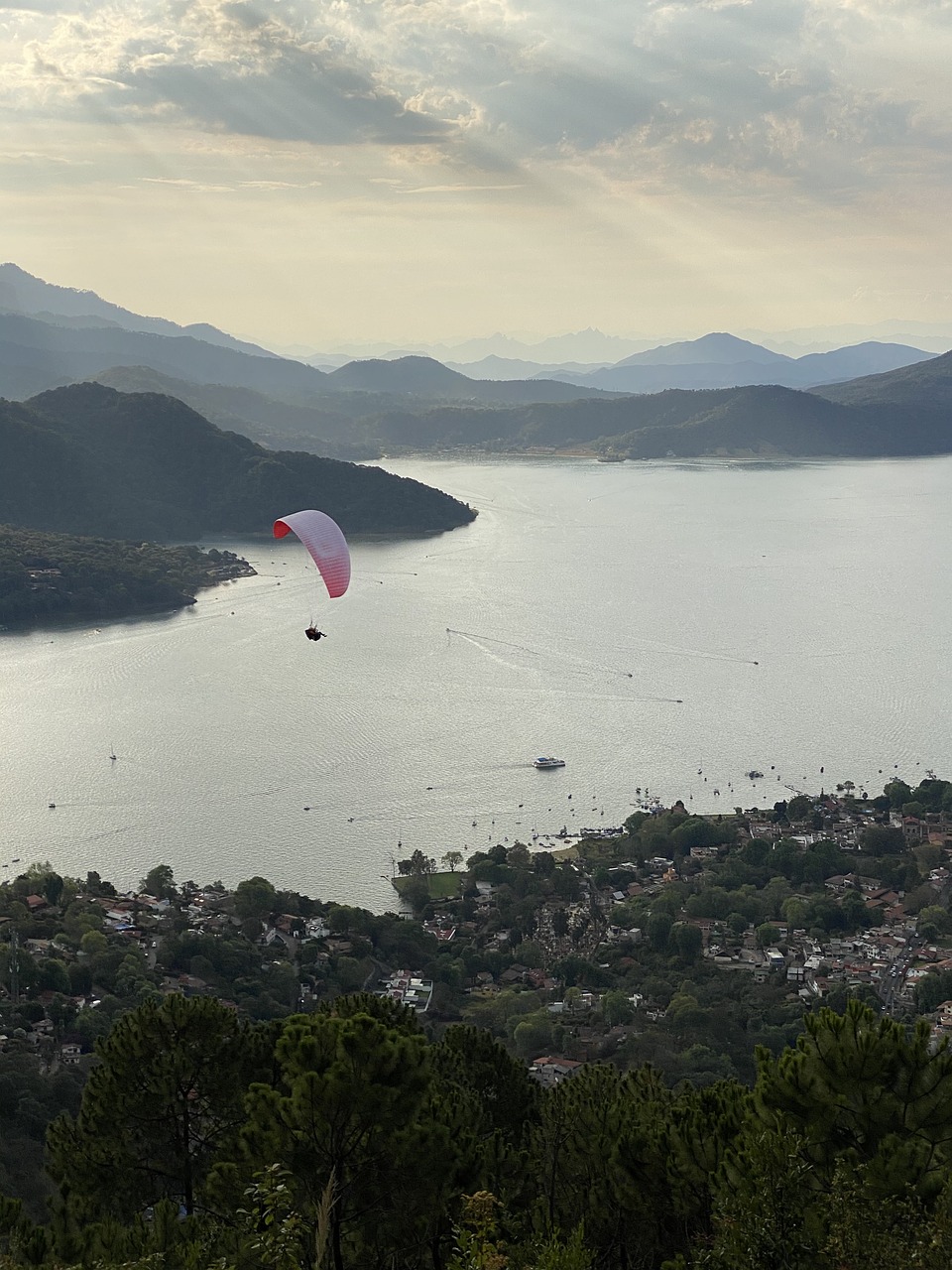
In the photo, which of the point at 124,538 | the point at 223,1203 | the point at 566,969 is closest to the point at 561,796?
the point at 566,969

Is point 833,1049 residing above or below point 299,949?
above

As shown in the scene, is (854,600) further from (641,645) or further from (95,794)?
(95,794)

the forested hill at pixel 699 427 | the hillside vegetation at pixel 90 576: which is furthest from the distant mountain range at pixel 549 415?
the hillside vegetation at pixel 90 576

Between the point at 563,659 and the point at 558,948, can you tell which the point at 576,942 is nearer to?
the point at 558,948

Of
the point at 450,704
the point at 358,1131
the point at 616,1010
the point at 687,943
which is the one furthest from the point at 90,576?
the point at 358,1131

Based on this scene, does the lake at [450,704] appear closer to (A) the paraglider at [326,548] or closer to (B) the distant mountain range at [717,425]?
(A) the paraglider at [326,548]

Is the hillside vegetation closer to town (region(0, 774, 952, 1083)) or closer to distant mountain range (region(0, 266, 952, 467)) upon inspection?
town (region(0, 774, 952, 1083))

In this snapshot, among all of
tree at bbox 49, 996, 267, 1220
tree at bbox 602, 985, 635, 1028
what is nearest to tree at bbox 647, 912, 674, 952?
tree at bbox 602, 985, 635, 1028
